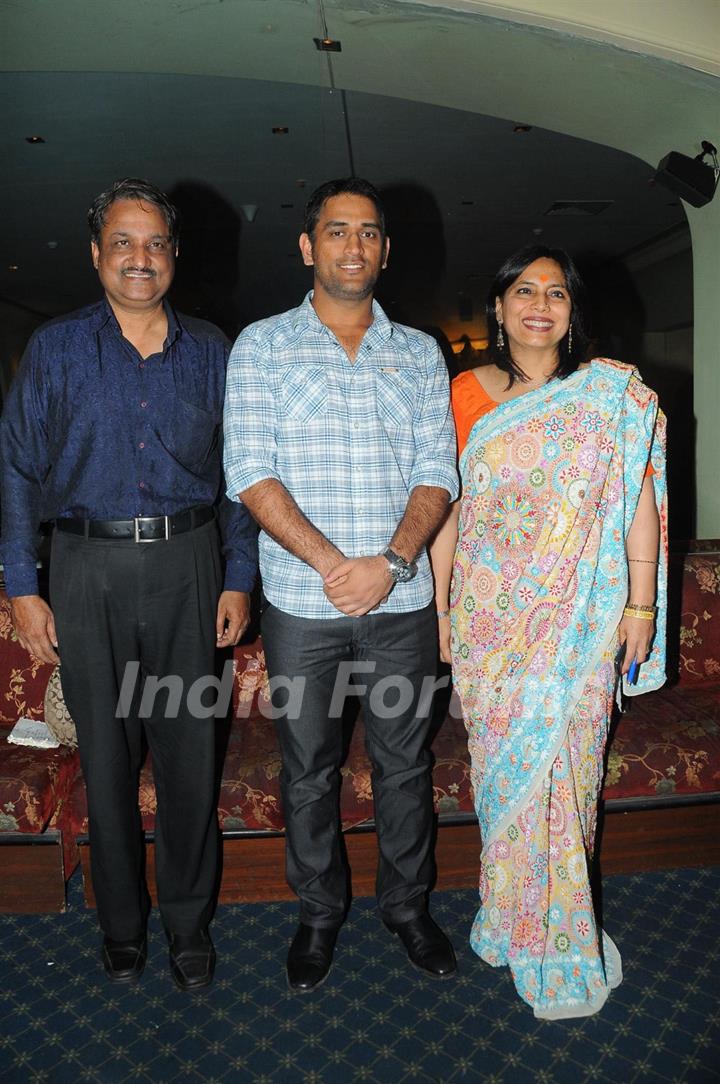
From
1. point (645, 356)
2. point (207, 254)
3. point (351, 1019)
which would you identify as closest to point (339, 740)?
point (351, 1019)

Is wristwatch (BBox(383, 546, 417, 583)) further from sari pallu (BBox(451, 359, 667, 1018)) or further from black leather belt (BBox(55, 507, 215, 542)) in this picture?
black leather belt (BBox(55, 507, 215, 542))

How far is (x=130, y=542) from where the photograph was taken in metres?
1.81

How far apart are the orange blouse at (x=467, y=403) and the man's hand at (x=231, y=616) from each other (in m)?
0.63

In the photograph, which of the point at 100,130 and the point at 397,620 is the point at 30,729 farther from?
the point at 100,130

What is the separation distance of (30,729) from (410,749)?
1226 millimetres

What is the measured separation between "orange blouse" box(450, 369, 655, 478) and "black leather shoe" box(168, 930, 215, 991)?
1.33 meters

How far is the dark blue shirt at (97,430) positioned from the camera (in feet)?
5.97

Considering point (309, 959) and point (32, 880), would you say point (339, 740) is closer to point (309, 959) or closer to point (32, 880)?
point (309, 959)

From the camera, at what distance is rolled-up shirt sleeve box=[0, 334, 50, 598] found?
6.03 ft

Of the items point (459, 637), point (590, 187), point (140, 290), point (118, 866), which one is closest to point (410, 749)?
point (459, 637)

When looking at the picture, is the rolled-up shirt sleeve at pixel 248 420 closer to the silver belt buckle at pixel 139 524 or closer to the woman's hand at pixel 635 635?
the silver belt buckle at pixel 139 524

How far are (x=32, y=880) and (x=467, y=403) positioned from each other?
5.62 feet

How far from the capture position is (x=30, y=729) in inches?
98.0

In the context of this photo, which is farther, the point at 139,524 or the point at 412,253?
the point at 412,253
